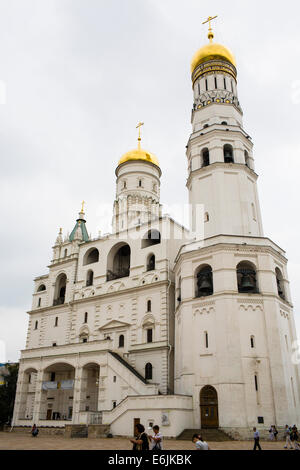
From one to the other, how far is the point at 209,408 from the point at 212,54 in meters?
28.9

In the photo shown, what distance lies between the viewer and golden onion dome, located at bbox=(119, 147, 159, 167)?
45250mm

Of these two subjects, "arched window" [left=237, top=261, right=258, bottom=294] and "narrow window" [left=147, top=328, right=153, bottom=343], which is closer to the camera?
"arched window" [left=237, top=261, right=258, bottom=294]

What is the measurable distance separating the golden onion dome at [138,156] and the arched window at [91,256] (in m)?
11.3

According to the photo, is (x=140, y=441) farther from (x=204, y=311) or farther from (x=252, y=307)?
→ (x=252, y=307)

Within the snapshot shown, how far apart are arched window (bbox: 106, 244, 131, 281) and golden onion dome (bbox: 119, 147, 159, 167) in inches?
446

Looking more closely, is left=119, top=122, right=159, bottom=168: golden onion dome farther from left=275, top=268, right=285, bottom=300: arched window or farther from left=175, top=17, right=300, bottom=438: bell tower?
left=275, top=268, right=285, bottom=300: arched window

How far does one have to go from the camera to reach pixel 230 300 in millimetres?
25047

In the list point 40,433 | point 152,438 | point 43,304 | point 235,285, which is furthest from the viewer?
point 43,304

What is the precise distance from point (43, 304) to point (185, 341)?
71.2ft

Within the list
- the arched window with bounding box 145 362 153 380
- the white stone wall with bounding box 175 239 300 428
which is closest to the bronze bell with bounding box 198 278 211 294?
the white stone wall with bounding box 175 239 300 428

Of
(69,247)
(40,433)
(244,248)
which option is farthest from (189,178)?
(40,433)
